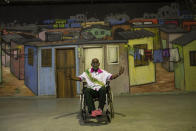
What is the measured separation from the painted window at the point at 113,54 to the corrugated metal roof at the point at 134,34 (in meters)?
0.46

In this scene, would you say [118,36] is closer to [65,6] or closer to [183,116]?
[65,6]

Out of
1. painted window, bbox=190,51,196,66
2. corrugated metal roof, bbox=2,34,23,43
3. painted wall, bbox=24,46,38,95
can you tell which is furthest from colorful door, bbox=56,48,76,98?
painted window, bbox=190,51,196,66

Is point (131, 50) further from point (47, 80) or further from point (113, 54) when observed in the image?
point (47, 80)

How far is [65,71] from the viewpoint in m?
6.71

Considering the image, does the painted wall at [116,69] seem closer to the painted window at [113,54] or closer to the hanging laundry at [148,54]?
the painted window at [113,54]

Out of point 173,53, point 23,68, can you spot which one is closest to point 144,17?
point 173,53

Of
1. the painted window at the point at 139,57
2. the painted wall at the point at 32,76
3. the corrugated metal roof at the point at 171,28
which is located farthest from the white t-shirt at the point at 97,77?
the corrugated metal roof at the point at 171,28

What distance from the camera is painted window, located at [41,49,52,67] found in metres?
6.74

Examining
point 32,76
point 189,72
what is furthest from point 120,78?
point 32,76

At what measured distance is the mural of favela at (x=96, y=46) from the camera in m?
6.70

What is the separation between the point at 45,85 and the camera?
263 inches

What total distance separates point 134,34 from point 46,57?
3289 mm

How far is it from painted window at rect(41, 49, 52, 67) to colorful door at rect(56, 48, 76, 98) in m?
0.25

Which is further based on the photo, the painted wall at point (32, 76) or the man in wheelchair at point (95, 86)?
the painted wall at point (32, 76)
